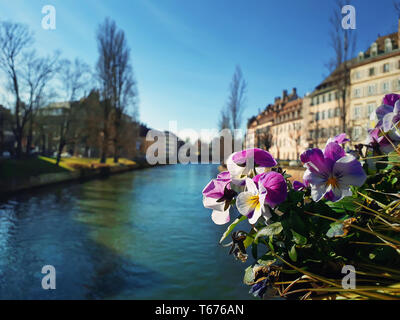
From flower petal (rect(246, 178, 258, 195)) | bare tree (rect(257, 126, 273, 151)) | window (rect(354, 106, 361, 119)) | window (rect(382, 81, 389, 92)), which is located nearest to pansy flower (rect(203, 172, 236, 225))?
flower petal (rect(246, 178, 258, 195))

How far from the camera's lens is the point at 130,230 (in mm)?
8945

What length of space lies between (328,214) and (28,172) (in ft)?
71.4

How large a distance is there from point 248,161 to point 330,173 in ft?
0.76

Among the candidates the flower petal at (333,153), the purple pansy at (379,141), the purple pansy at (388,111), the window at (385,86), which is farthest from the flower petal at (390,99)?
the window at (385,86)

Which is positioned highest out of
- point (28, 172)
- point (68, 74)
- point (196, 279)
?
point (68, 74)

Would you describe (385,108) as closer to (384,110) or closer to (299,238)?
(384,110)

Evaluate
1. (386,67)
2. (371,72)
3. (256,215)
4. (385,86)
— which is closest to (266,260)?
(256,215)

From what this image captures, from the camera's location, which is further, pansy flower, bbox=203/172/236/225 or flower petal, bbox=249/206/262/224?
pansy flower, bbox=203/172/236/225

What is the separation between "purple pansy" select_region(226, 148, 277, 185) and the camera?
854 millimetres

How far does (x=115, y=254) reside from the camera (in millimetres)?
6805

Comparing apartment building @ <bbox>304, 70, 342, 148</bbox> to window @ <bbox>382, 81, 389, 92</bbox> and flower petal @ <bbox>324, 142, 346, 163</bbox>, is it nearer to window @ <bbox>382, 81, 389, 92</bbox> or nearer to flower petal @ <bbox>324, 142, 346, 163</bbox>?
window @ <bbox>382, 81, 389, 92</bbox>

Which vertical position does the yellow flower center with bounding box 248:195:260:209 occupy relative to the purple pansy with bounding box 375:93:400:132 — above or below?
below

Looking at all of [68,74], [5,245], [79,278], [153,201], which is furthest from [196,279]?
[68,74]
